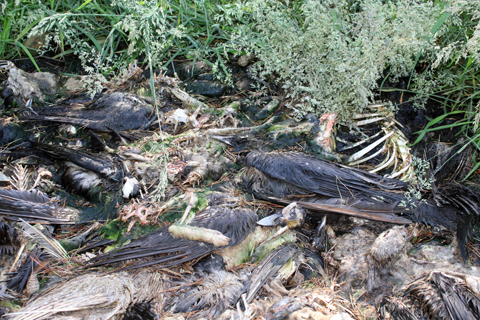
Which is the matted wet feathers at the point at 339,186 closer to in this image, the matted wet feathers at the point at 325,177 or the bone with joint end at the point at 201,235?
the matted wet feathers at the point at 325,177

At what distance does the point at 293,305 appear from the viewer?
171 centimetres

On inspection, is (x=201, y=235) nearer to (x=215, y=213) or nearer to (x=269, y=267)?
(x=215, y=213)

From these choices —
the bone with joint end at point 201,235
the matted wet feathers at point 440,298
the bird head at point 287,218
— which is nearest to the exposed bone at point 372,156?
the bird head at point 287,218

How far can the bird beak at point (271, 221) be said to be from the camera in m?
2.29

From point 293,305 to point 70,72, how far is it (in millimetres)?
3449

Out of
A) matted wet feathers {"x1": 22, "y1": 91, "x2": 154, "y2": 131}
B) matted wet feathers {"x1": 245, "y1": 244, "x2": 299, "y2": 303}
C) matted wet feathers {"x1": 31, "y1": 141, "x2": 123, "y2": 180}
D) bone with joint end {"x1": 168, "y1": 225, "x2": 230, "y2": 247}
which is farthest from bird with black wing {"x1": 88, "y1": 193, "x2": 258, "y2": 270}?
matted wet feathers {"x1": 22, "y1": 91, "x2": 154, "y2": 131}

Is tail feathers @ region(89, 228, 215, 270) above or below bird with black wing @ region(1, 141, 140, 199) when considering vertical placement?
below

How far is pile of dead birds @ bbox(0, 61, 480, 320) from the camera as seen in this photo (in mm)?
1819

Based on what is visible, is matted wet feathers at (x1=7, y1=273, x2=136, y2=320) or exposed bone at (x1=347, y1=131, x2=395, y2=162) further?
exposed bone at (x1=347, y1=131, x2=395, y2=162)

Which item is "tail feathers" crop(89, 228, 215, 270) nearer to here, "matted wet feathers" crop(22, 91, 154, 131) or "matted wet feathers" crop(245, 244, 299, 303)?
"matted wet feathers" crop(245, 244, 299, 303)

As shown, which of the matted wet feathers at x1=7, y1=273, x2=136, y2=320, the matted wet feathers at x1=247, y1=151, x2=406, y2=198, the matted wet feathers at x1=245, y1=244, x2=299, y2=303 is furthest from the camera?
the matted wet feathers at x1=247, y1=151, x2=406, y2=198

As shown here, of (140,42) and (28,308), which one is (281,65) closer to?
(140,42)

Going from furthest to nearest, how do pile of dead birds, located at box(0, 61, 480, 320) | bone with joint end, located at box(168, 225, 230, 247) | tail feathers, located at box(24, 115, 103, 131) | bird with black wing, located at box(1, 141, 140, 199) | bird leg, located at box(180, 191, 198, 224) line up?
tail feathers, located at box(24, 115, 103, 131), bird with black wing, located at box(1, 141, 140, 199), bird leg, located at box(180, 191, 198, 224), bone with joint end, located at box(168, 225, 230, 247), pile of dead birds, located at box(0, 61, 480, 320)

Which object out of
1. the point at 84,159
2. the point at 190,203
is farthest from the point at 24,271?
the point at 190,203
